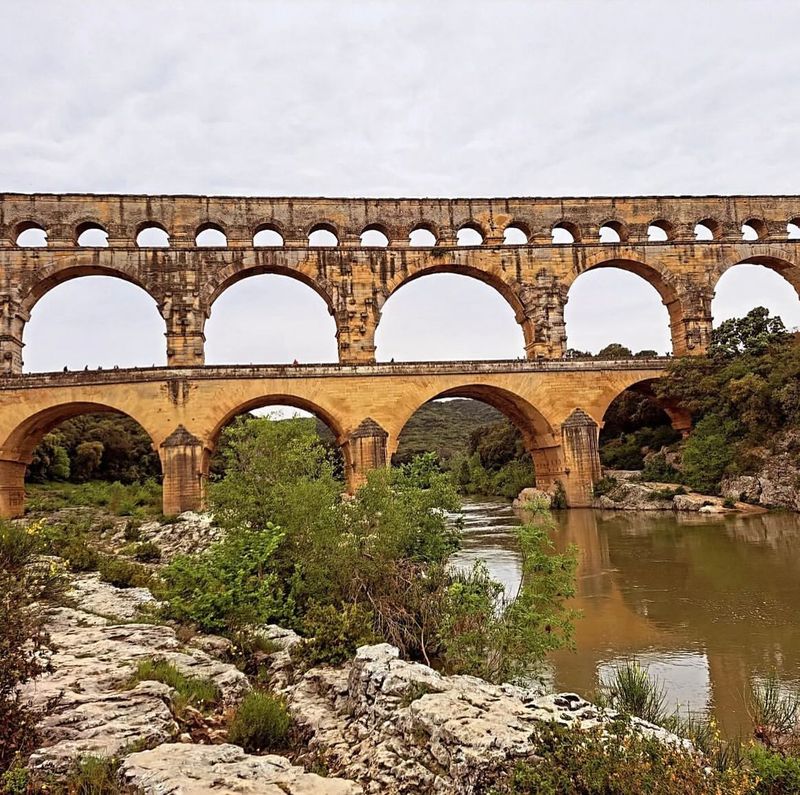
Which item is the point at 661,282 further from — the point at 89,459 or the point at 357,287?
the point at 89,459

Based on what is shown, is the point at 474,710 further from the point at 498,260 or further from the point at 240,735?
the point at 498,260

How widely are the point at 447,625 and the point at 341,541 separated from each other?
248 cm

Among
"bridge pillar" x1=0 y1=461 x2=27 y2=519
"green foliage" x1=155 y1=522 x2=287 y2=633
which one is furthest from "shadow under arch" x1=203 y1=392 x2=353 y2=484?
"green foliage" x1=155 y1=522 x2=287 y2=633

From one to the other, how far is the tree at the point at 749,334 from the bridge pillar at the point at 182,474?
19.5m

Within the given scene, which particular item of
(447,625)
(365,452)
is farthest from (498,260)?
(447,625)

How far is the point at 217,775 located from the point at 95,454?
112 ft

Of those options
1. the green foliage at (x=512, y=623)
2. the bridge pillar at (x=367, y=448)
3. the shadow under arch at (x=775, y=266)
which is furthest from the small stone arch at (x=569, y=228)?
the green foliage at (x=512, y=623)

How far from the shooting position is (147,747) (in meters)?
4.00

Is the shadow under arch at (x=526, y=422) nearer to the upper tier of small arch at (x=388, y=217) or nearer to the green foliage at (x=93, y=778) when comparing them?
the upper tier of small arch at (x=388, y=217)

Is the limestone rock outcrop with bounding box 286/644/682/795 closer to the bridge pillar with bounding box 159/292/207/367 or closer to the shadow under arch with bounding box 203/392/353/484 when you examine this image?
the shadow under arch with bounding box 203/392/353/484

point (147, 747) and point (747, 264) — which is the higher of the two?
point (747, 264)

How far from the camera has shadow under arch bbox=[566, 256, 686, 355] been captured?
25844 mm

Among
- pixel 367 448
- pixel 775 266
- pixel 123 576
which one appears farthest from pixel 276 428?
pixel 775 266

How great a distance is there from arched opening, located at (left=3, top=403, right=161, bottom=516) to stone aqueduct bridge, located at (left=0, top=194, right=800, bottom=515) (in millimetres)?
308
